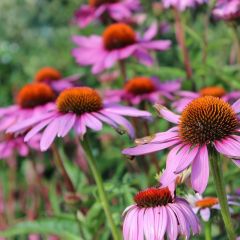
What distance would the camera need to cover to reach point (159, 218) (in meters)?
0.89

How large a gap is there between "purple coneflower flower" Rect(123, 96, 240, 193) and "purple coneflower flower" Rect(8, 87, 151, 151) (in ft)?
0.65

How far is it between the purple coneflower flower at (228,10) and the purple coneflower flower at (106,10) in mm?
415

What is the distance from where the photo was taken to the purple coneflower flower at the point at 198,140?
0.88 m

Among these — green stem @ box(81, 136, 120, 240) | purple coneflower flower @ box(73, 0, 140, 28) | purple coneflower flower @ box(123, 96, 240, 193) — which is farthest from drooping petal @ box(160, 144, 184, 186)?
purple coneflower flower @ box(73, 0, 140, 28)

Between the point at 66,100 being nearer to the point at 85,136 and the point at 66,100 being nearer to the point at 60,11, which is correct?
the point at 85,136

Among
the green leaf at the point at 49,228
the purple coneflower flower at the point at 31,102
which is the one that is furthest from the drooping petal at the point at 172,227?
the purple coneflower flower at the point at 31,102

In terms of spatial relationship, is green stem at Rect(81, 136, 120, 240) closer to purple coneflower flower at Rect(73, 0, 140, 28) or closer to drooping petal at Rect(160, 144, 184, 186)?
drooping petal at Rect(160, 144, 184, 186)

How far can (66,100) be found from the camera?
131 cm

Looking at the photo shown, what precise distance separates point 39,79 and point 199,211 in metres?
1.05

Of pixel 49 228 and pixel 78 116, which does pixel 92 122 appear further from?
pixel 49 228

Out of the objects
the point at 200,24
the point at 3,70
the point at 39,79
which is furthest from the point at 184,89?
the point at 3,70

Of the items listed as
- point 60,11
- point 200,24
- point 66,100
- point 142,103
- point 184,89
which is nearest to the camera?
point 66,100

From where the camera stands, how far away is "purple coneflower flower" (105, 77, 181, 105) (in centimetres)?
182

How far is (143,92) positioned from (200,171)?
0.98 meters
